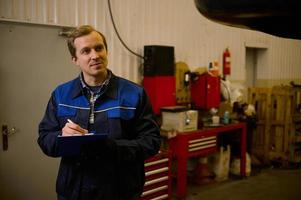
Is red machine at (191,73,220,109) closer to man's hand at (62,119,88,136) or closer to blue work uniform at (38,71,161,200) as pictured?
blue work uniform at (38,71,161,200)

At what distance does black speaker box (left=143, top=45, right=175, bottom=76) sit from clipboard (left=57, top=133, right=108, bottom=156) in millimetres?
2267

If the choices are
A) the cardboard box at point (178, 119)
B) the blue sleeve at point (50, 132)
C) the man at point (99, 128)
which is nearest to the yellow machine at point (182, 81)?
the cardboard box at point (178, 119)

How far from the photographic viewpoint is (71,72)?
123 inches

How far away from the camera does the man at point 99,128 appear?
5.08ft

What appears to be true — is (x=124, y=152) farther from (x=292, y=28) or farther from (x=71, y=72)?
(x=71, y=72)

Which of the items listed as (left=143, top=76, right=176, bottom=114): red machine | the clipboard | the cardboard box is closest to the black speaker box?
(left=143, top=76, right=176, bottom=114): red machine

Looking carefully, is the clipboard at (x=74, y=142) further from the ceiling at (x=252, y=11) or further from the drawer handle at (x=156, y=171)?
the drawer handle at (x=156, y=171)

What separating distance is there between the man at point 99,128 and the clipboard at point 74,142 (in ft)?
0.10

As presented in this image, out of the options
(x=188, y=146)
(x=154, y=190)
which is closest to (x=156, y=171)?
(x=154, y=190)

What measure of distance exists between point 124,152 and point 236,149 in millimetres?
3434

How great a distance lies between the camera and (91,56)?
5.49 feet

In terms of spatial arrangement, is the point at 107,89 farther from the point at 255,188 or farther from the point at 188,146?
the point at 255,188

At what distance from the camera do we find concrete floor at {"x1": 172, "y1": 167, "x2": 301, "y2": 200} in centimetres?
379

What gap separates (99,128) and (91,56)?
0.36m
